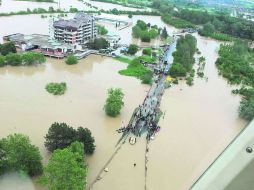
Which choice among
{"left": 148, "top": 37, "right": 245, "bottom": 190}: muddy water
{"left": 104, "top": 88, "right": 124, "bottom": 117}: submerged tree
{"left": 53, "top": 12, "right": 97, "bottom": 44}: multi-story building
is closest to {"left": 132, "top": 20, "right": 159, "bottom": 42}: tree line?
{"left": 53, "top": 12, "right": 97, "bottom": 44}: multi-story building

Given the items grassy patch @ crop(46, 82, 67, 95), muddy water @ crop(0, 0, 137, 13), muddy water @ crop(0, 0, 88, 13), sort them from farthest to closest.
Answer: muddy water @ crop(0, 0, 137, 13)
muddy water @ crop(0, 0, 88, 13)
grassy patch @ crop(46, 82, 67, 95)

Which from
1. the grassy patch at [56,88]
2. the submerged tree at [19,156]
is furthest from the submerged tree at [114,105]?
the submerged tree at [19,156]

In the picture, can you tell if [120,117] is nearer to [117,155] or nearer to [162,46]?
[117,155]

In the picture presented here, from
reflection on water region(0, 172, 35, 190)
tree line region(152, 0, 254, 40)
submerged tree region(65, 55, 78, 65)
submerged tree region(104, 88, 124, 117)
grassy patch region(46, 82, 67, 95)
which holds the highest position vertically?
reflection on water region(0, 172, 35, 190)

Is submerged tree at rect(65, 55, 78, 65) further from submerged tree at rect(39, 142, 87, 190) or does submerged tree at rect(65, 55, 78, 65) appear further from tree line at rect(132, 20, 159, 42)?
submerged tree at rect(39, 142, 87, 190)

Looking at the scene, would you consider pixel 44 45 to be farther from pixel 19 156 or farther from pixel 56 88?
pixel 19 156

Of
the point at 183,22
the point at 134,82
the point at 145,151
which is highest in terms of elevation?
the point at 145,151

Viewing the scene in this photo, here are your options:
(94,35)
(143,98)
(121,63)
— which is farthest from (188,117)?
(94,35)

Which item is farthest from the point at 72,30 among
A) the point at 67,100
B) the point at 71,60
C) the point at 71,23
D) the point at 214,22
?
the point at 214,22
